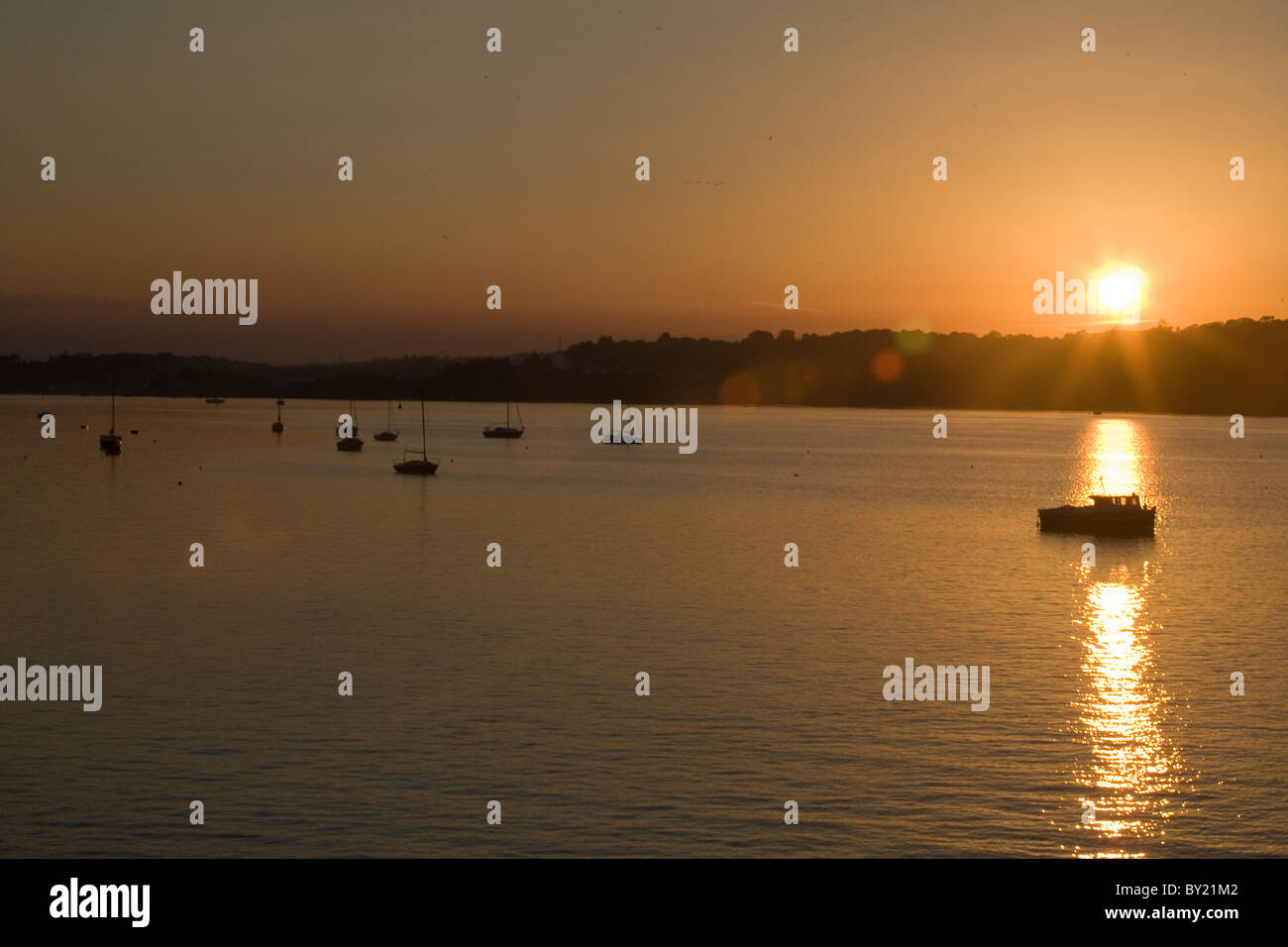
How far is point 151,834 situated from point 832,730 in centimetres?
1534

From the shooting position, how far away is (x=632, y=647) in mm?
40531

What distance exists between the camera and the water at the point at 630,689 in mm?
23234

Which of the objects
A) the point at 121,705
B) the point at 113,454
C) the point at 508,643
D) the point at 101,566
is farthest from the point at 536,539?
the point at 113,454

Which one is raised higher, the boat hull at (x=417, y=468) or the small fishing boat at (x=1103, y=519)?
the boat hull at (x=417, y=468)

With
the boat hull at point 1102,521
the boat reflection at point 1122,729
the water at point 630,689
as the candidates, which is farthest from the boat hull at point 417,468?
Answer: the boat reflection at point 1122,729

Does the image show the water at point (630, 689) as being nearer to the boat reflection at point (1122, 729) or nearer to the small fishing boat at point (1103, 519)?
the boat reflection at point (1122, 729)

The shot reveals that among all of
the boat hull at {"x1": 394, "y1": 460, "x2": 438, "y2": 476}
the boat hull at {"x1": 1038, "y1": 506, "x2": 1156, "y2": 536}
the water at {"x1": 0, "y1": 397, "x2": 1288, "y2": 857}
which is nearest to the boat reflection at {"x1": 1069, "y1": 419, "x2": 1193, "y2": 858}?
the water at {"x1": 0, "y1": 397, "x2": 1288, "y2": 857}

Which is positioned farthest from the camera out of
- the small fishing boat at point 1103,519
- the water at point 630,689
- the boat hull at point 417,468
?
the boat hull at point 417,468

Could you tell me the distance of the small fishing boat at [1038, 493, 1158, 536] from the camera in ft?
259

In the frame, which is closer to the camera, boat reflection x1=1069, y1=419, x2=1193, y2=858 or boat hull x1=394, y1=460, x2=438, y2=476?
boat reflection x1=1069, y1=419, x2=1193, y2=858

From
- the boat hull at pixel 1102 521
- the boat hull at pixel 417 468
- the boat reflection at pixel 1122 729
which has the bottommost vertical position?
the boat reflection at pixel 1122 729

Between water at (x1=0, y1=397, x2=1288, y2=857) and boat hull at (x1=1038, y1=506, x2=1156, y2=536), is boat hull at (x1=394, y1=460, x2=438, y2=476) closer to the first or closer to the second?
water at (x1=0, y1=397, x2=1288, y2=857)
